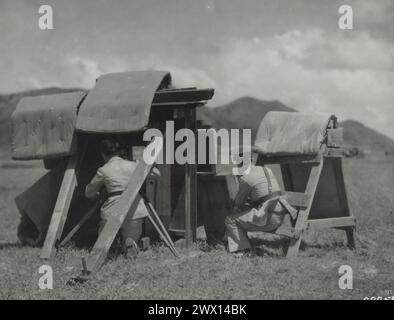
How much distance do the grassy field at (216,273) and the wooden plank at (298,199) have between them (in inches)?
31.8

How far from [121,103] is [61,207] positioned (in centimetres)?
205

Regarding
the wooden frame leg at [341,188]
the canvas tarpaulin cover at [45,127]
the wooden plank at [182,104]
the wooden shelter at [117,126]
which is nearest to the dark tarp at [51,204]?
the wooden shelter at [117,126]

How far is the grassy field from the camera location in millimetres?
6062

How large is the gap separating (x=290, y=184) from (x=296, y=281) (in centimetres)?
303

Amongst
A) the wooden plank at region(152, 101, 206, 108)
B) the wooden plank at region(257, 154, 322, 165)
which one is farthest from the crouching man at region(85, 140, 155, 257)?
the wooden plank at region(257, 154, 322, 165)

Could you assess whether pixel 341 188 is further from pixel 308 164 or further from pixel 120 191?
pixel 120 191

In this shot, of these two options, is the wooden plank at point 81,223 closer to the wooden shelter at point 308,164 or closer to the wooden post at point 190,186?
the wooden post at point 190,186

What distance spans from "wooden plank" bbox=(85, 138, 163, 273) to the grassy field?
219mm

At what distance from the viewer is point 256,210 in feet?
26.2

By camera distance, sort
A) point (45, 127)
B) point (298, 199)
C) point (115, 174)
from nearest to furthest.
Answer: point (115, 174) < point (298, 199) < point (45, 127)

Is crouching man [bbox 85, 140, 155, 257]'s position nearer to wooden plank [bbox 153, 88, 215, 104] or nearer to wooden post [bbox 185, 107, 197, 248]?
wooden post [bbox 185, 107, 197, 248]

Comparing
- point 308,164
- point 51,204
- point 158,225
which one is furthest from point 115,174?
point 308,164

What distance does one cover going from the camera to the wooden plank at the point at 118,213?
6859 mm

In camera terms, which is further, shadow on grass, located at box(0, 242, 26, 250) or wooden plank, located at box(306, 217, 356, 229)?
shadow on grass, located at box(0, 242, 26, 250)
